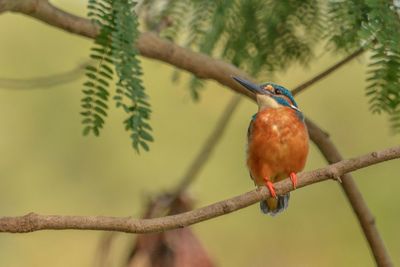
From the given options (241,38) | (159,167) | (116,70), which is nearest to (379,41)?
(116,70)

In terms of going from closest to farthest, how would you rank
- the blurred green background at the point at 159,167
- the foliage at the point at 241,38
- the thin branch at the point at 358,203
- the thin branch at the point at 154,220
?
the thin branch at the point at 154,220 → the foliage at the point at 241,38 → the thin branch at the point at 358,203 → the blurred green background at the point at 159,167

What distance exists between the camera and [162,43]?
2.65 metres

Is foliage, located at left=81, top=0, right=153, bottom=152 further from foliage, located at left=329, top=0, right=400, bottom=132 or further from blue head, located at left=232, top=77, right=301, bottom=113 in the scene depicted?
blue head, located at left=232, top=77, right=301, bottom=113

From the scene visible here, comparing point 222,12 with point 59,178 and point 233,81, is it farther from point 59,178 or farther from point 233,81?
point 59,178

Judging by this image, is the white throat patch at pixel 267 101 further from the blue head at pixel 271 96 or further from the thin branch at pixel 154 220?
the thin branch at pixel 154 220

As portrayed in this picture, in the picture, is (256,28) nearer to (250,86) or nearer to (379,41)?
(250,86)

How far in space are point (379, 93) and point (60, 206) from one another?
3001 mm

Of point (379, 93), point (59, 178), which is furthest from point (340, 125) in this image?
point (379, 93)

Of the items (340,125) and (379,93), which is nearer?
(379,93)

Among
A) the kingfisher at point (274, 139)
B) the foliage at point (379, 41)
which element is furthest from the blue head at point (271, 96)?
the foliage at point (379, 41)

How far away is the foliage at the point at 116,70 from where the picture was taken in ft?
6.81

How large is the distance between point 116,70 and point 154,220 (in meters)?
0.33

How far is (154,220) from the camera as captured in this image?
1981 mm

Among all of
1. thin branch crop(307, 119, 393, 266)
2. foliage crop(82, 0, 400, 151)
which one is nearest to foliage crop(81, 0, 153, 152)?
foliage crop(82, 0, 400, 151)
